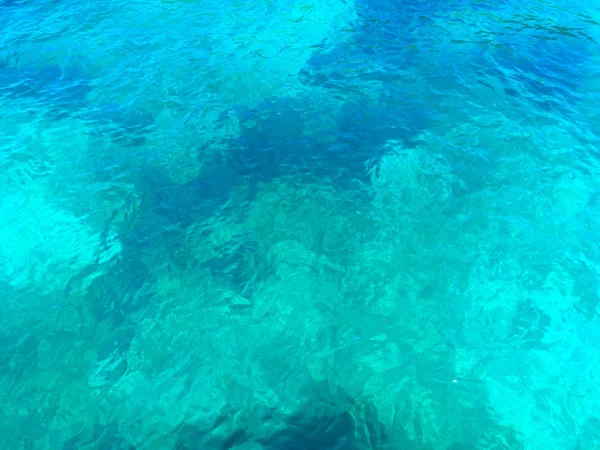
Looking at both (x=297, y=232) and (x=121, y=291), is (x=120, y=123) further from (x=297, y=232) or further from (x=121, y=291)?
(x=297, y=232)

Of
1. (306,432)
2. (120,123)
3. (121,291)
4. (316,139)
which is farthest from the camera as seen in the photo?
(120,123)

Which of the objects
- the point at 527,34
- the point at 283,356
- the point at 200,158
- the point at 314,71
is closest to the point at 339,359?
the point at 283,356

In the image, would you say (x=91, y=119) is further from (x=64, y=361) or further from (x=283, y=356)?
(x=283, y=356)

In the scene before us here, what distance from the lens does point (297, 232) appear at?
1338 centimetres

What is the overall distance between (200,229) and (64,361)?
4996mm

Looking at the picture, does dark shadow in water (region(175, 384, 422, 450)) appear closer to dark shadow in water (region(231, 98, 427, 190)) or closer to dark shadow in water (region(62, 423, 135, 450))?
dark shadow in water (region(62, 423, 135, 450))

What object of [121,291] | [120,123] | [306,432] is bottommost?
[306,432]

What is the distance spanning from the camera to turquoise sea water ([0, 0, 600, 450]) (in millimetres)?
10008

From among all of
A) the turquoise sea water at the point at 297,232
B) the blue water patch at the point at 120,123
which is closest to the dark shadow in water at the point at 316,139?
the turquoise sea water at the point at 297,232

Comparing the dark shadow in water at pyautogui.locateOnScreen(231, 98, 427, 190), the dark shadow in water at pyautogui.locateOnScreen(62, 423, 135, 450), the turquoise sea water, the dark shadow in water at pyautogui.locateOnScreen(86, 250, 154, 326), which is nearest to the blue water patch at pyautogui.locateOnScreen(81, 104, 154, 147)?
the turquoise sea water

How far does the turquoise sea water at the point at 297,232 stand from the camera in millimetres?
10008

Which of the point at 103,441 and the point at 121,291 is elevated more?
the point at 121,291

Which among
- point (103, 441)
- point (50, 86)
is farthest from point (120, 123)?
point (103, 441)

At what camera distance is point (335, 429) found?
960 cm
